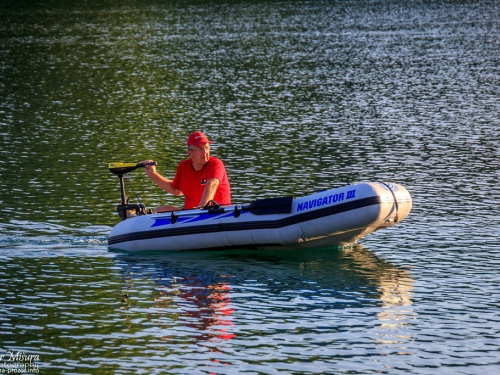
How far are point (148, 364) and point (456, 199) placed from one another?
8.06m

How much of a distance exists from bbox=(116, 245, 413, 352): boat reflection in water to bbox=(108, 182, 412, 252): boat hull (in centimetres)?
21

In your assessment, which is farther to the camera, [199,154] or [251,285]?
[199,154]

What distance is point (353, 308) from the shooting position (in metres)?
10.1

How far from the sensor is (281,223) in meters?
12.2

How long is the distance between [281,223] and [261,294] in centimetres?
168

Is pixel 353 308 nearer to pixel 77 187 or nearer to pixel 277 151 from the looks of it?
pixel 77 187

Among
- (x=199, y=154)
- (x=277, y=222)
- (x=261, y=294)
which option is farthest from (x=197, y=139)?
(x=261, y=294)

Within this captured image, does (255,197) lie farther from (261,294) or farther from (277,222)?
(261,294)

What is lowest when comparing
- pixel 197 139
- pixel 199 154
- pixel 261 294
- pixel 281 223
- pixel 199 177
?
pixel 261 294

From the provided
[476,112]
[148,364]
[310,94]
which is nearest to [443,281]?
[148,364]

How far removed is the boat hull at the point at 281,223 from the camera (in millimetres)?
11789

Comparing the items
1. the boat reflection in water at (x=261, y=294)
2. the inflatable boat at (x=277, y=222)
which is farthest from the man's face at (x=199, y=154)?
the boat reflection in water at (x=261, y=294)

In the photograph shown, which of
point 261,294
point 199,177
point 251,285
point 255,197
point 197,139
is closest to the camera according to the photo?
point 261,294

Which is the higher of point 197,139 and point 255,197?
point 197,139
